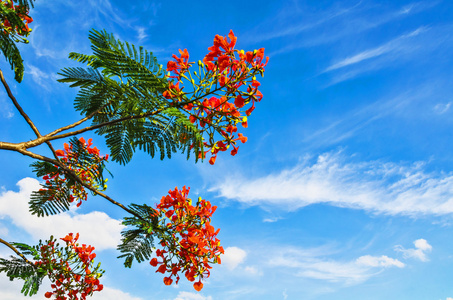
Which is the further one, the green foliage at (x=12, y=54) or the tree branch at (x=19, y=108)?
the tree branch at (x=19, y=108)

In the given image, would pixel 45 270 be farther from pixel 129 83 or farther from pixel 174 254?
pixel 129 83

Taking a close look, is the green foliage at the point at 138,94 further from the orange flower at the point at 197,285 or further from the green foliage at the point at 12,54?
the orange flower at the point at 197,285

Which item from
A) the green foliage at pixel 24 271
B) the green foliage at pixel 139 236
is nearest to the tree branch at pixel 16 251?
the green foliage at pixel 24 271

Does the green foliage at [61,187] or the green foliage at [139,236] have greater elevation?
the green foliage at [61,187]

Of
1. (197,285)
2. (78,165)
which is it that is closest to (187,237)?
(197,285)

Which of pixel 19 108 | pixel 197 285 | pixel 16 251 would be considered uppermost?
pixel 19 108

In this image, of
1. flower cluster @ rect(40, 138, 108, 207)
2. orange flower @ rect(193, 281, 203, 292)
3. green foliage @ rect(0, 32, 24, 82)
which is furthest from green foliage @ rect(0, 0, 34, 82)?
orange flower @ rect(193, 281, 203, 292)

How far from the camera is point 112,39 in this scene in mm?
3074

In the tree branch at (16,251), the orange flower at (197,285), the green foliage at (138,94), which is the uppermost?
the green foliage at (138,94)

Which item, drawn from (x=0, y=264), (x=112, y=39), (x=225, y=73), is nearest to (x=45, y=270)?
(x=0, y=264)

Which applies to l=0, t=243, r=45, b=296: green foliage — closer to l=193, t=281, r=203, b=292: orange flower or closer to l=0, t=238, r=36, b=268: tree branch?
l=0, t=238, r=36, b=268: tree branch

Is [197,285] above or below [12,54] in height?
below

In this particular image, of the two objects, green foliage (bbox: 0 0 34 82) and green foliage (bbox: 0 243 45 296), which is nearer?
green foliage (bbox: 0 0 34 82)

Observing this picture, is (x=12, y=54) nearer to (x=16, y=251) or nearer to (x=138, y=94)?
(x=138, y=94)
